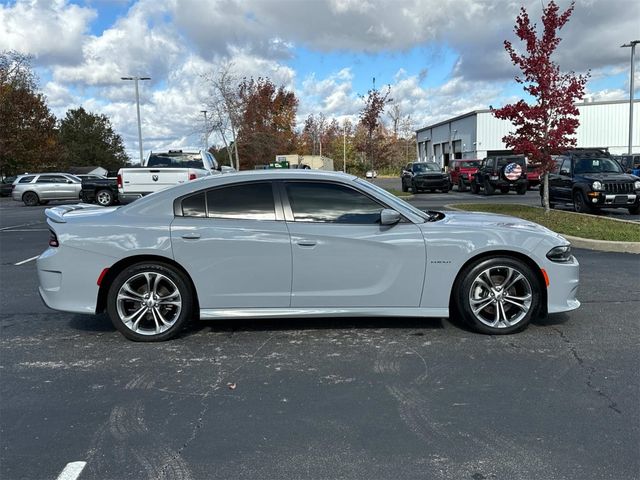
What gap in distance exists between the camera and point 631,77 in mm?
30000

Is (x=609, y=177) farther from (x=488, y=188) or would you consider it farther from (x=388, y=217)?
(x=388, y=217)

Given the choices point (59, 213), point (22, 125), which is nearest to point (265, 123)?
point (22, 125)

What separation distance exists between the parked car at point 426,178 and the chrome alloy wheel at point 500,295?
23929 millimetres

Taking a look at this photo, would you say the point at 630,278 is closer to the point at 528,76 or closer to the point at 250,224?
the point at 250,224

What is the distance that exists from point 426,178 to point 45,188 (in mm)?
19404

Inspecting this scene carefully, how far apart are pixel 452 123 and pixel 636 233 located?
5557 cm

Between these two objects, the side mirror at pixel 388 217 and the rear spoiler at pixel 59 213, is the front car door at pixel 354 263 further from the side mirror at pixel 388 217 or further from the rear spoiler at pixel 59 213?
the rear spoiler at pixel 59 213

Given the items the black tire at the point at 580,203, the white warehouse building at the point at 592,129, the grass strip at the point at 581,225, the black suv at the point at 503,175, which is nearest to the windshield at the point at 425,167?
the black suv at the point at 503,175

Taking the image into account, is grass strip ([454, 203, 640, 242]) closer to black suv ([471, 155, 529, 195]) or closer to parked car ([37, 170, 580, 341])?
parked car ([37, 170, 580, 341])

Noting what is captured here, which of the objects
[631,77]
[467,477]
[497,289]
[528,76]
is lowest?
[467,477]

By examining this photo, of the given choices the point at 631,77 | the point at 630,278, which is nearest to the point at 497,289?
the point at 630,278

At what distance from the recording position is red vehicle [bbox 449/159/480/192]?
3091cm

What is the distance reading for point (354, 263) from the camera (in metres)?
4.86

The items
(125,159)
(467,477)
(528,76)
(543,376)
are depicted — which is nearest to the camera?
(467,477)
